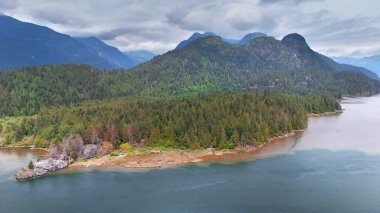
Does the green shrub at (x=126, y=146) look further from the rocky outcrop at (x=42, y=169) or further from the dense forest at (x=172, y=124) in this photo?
the rocky outcrop at (x=42, y=169)

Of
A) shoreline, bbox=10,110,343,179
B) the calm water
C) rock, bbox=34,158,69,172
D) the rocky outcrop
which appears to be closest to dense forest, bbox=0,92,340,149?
shoreline, bbox=10,110,343,179

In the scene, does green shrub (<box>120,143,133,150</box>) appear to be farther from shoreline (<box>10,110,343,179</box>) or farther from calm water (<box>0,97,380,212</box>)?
calm water (<box>0,97,380,212</box>)

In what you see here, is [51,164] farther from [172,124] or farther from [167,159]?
[172,124]

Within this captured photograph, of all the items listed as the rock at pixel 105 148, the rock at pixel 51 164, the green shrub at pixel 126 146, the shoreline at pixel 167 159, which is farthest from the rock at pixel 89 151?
the green shrub at pixel 126 146

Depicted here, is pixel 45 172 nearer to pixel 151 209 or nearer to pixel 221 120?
pixel 151 209

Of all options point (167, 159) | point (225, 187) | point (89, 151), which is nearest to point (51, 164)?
point (89, 151)

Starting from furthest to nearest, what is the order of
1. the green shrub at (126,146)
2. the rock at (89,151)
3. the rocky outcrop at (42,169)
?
the green shrub at (126,146), the rock at (89,151), the rocky outcrop at (42,169)

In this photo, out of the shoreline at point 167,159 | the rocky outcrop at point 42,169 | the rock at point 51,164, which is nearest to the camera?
the rocky outcrop at point 42,169
